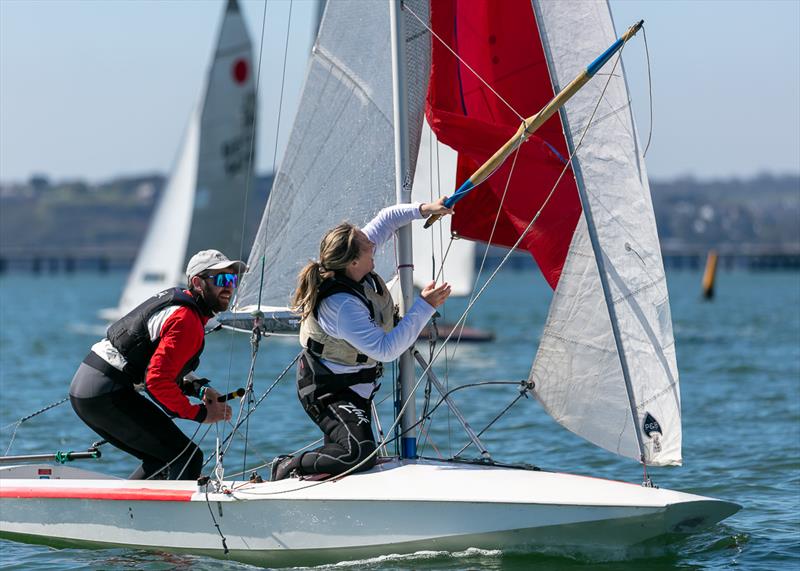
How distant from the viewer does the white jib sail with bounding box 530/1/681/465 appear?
19.8 ft

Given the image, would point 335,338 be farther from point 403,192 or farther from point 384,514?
point 403,192

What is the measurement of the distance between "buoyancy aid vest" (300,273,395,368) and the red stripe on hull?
967 mm

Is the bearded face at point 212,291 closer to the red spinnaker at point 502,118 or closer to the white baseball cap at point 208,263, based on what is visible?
the white baseball cap at point 208,263

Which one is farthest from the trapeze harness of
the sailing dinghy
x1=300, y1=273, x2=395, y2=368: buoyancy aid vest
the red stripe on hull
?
the red stripe on hull

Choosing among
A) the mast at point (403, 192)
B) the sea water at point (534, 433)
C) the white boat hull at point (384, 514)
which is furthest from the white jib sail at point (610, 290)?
the mast at point (403, 192)

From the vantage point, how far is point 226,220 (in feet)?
87.7

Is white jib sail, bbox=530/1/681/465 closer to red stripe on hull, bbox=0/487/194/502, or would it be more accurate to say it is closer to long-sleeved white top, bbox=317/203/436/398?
long-sleeved white top, bbox=317/203/436/398

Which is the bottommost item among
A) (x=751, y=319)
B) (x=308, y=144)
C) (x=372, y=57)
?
(x=751, y=319)

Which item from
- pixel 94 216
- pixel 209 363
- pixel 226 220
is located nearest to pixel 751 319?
pixel 226 220

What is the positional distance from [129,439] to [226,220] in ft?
67.8

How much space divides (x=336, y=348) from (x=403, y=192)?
0.99m

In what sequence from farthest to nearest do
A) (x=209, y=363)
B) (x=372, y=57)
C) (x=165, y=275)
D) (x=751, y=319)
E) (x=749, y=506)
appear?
(x=751, y=319), (x=165, y=275), (x=209, y=363), (x=749, y=506), (x=372, y=57)

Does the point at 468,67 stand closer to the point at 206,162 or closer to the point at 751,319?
the point at 206,162

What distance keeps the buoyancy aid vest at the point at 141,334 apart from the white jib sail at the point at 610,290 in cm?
176
